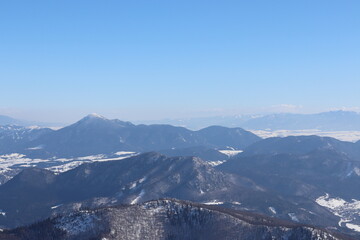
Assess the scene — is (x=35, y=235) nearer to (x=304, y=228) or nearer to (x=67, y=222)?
(x=67, y=222)

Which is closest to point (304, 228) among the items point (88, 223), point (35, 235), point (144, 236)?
point (144, 236)

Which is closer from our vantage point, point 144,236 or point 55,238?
point 55,238

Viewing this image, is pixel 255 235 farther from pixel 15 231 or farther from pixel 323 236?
pixel 15 231

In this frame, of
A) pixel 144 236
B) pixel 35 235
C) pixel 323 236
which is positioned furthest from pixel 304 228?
pixel 35 235

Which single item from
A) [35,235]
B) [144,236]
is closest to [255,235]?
[144,236]

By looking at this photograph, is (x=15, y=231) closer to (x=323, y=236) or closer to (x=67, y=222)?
(x=67, y=222)

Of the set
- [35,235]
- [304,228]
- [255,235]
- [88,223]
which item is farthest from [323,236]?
[35,235]

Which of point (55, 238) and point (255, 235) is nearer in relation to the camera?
point (55, 238)
